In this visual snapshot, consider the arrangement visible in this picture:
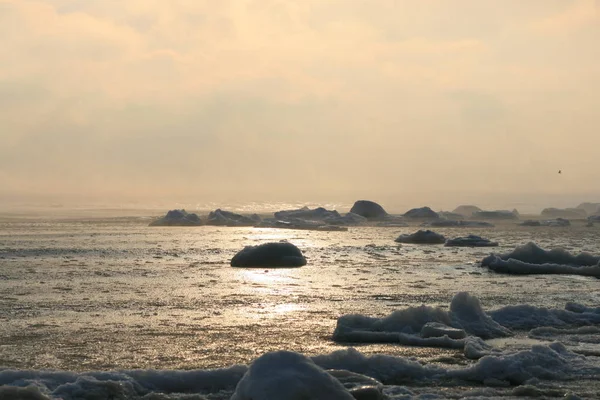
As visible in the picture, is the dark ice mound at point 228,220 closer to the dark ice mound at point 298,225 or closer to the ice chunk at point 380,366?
the dark ice mound at point 298,225

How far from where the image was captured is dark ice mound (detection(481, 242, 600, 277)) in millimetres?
16328

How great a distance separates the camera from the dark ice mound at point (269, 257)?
695 inches

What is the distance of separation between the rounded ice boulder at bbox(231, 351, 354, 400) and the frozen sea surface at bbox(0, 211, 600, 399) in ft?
1.98

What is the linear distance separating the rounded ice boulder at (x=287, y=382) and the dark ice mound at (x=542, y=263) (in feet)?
38.9

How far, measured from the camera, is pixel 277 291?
12.5 metres

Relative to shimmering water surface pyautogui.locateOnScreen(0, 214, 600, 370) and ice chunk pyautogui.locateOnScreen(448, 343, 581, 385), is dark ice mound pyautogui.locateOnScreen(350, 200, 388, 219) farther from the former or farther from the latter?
ice chunk pyautogui.locateOnScreen(448, 343, 581, 385)

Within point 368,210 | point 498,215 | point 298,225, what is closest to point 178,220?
point 298,225

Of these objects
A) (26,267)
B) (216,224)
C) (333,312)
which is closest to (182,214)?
(216,224)

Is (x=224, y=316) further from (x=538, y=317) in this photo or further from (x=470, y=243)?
Result: (x=470, y=243)

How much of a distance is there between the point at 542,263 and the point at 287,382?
1337 centimetres

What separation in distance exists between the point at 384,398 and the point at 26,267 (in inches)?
484

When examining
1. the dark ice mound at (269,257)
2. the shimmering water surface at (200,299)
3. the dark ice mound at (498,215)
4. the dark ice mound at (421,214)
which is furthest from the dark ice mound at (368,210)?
the dark ice mound at (269,257)

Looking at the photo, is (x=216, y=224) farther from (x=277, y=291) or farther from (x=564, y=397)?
(x=564, y=397)

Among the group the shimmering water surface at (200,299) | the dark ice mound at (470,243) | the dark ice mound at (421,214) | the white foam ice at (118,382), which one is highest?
the dark ice mound at (421,214)
